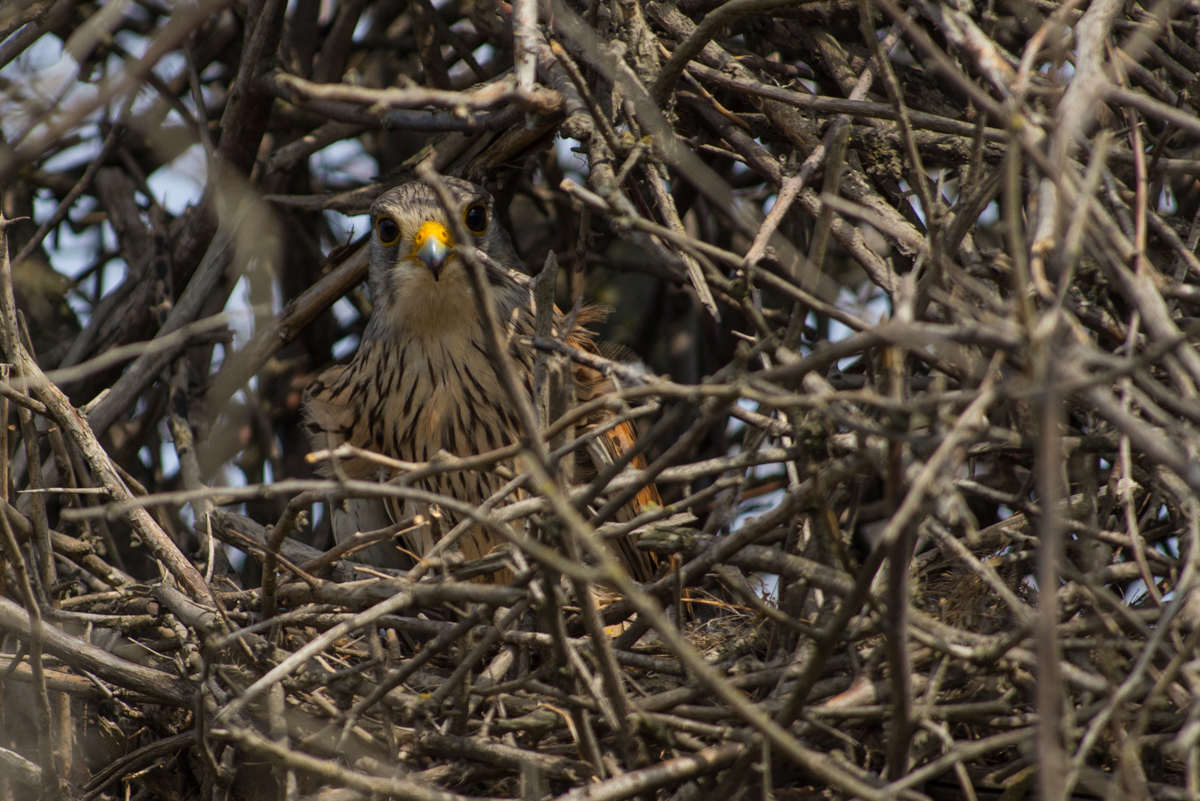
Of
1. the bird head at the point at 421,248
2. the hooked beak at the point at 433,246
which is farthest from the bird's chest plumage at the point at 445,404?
the hooked beak at the point at 433,246

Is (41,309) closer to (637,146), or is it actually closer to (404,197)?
(404,197)

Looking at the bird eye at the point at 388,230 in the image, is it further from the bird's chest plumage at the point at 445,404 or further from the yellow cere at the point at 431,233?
the bird's chest plumage at the point at 445,404

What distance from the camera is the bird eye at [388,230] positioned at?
3.44 metres

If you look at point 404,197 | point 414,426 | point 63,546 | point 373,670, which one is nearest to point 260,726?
point 373,670

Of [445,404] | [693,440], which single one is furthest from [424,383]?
[693,440]

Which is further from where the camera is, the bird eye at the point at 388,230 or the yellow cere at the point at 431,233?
the bird eye at the point at 388,230

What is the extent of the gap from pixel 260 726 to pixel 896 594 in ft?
4.87

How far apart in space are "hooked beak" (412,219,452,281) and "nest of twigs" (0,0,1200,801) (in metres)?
0.28

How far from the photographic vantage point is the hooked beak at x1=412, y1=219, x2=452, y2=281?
3.23 meters

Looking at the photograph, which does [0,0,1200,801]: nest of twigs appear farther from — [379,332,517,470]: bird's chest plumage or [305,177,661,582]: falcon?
[379,332,517,470]: bird's chest plumage

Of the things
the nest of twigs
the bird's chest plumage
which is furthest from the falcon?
the nest of twigs

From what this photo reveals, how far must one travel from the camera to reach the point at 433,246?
3.24 metres

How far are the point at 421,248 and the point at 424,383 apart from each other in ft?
1.58

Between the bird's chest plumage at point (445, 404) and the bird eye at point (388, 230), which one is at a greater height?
the bird eye at point (388, 230)
